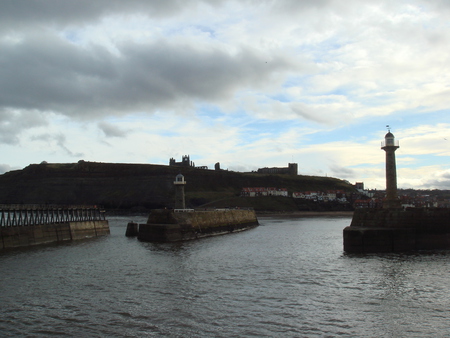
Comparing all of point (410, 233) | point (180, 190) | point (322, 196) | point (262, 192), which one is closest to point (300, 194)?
point (322, 196)

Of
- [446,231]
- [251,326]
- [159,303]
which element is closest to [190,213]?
[446,231]

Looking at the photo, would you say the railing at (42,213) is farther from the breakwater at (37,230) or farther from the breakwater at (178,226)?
the breakwater at (178,226)

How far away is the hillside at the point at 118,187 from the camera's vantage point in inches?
6166

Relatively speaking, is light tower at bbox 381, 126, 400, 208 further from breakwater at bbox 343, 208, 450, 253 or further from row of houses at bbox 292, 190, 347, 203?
row of houses at bbox 292, 190, 347, 203

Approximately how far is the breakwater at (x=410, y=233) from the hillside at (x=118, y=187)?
357 ft

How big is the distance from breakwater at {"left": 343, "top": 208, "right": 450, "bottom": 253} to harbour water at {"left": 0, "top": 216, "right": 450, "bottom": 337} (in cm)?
176

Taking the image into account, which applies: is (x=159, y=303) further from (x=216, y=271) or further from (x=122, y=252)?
(x=122, y=252)

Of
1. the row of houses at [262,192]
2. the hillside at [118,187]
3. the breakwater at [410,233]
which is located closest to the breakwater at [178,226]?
the breakwater at [410,233]

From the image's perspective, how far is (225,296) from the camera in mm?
21141

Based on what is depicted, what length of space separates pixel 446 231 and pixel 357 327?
24343 millimetres

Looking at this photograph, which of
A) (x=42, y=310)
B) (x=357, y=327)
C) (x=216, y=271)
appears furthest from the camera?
(x=216, y=271)

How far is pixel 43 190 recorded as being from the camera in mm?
168625

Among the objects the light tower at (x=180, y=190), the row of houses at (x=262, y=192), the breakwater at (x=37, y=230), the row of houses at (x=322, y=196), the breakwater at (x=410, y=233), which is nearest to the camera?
the breakwater at (x=410, y=233)

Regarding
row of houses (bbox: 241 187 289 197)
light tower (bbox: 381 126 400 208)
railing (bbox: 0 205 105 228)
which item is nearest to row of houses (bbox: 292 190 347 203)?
row of houses (bbox: 241 187 289 197)
